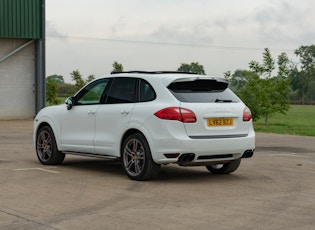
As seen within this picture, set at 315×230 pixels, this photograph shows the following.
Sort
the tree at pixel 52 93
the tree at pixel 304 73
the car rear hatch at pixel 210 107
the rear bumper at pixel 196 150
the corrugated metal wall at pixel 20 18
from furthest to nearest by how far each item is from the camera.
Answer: the tree at pixel 304 73
the tree at pixel 52 93
the corrugated metal wall at pixel 20 18
the car rear hatch at pixel 210 107
the rear bumper at pixel 196 150

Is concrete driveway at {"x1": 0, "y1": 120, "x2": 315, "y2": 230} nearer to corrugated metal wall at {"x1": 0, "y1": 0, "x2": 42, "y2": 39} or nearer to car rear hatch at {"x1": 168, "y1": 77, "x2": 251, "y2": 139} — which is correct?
car rear hatch at {"x1": 168, "y1": 77, "x2": 251, "y2": 139}

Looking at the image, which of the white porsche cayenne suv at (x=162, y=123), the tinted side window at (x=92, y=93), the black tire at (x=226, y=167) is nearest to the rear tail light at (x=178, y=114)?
the white porsche cayenne suv at (x=162, y=123)

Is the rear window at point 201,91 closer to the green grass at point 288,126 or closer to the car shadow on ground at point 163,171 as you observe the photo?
the car shadow on ground at point 163,171

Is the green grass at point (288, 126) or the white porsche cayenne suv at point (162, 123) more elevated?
the white porsche cayenne suv at point (162, 123)

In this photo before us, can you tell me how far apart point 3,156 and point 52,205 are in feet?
20.0

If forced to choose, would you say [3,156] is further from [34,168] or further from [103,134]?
[103,134]

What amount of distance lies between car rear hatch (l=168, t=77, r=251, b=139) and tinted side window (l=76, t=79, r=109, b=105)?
1.62 metres

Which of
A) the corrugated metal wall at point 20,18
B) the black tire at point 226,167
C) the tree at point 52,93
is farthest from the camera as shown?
the tree at point 52,93

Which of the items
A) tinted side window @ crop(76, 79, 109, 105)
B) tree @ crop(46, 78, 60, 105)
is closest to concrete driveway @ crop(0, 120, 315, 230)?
tinted side window @ crop(76, 79, 109, 105)

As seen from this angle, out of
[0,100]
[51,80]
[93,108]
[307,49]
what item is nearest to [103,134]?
[93,108]

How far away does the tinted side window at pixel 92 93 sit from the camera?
11.3 metres

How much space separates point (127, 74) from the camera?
1094cm

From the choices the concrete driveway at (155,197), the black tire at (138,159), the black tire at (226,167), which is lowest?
the concrete driveway at (155,197)

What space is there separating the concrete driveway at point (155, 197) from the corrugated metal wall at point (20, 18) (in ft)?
53.8
